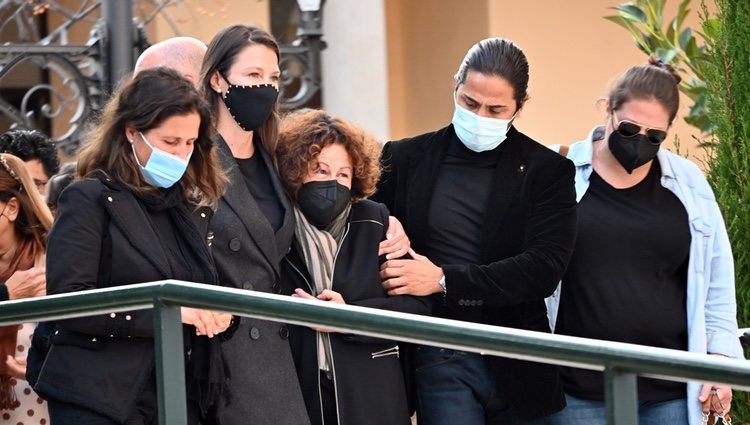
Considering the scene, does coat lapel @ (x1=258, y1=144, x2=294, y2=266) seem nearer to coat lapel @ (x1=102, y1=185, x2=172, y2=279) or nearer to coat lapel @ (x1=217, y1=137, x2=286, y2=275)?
coat lapel @ (x1=217, y1=137, x2=286, y2=275)

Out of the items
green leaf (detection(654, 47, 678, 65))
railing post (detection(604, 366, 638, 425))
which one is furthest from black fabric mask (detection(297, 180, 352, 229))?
green leaf (detection(654, 47, 678, 65))

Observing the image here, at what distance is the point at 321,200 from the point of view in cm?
379

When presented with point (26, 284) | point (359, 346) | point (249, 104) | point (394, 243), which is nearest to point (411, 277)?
point (394, 243)

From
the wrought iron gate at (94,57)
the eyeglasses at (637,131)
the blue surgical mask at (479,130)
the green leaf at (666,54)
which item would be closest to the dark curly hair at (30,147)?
the wrought iron gate at (94,57)

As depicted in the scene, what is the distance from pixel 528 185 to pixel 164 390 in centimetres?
142

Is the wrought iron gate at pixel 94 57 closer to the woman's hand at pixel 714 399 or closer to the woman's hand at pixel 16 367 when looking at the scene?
the woman's hand at pixel 16 367

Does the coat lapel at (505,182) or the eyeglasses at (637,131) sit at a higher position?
the eyeglasses at (637,131)

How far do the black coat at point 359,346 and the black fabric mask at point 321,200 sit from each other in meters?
0.10

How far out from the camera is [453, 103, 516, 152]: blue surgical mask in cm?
401

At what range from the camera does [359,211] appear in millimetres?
3914

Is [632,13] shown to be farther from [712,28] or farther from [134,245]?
[134,245]

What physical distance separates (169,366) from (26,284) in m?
1.24

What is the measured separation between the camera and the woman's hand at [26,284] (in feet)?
13.8

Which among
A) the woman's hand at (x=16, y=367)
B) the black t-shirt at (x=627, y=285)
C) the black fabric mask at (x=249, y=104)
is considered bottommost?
the woman's hand at (x=16, y=367)
